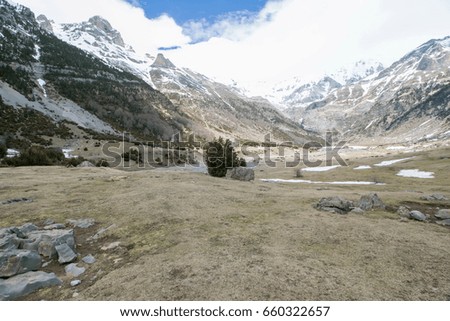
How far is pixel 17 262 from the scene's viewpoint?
41.0ft

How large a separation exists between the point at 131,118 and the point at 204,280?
622 ft

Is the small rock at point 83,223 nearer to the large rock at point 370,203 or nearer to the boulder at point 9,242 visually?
the boulder at point 9,242

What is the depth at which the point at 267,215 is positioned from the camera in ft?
67.9

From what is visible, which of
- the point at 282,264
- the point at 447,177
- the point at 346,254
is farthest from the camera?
the point at 447,177

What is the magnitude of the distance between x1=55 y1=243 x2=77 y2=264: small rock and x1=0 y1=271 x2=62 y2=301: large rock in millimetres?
1449

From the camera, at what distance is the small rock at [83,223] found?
61.6 feet

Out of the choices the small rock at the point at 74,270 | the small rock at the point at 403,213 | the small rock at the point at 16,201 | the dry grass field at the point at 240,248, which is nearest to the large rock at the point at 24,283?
A: the dry grass field at the point at 240,248

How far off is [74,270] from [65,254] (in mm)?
1526

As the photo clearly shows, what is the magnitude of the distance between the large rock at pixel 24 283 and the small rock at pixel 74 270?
0.71 metres

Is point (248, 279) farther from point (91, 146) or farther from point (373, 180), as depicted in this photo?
point (91, 146)

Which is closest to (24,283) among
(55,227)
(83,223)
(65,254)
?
(65,254)

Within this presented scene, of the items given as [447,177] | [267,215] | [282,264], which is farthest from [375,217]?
[447,177]

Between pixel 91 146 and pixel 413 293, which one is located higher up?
pixel 91 146

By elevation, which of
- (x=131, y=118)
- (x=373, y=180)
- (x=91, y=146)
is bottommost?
(x=373, y=180)
